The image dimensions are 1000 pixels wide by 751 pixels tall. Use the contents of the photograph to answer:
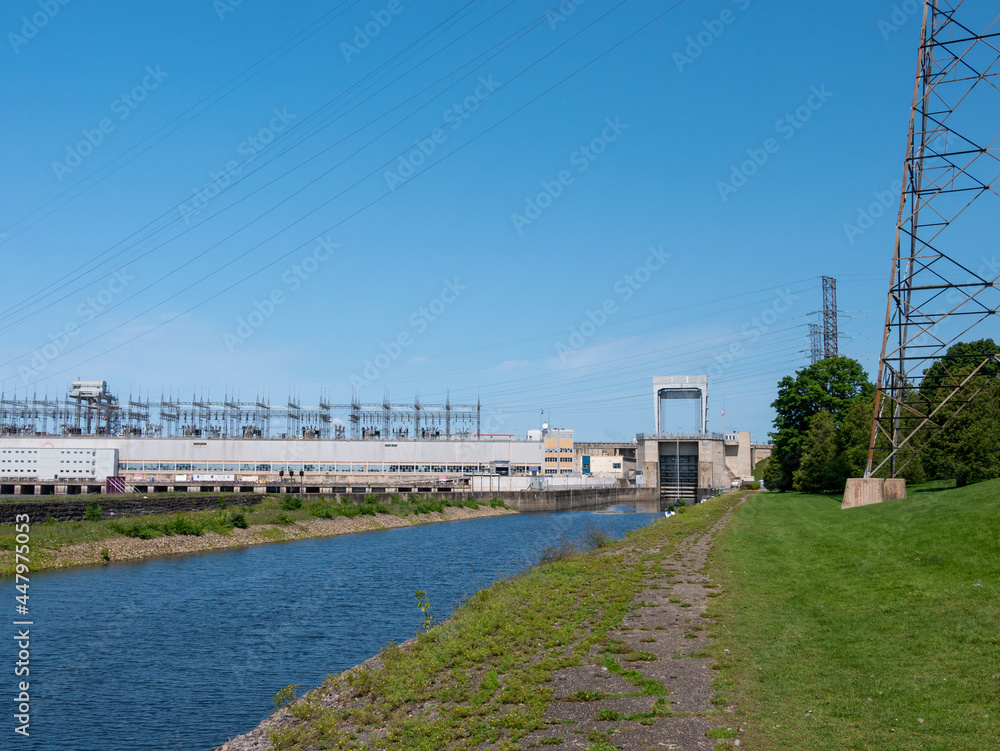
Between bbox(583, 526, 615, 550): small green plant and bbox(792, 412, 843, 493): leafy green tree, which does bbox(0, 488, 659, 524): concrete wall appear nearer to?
bbox(583, 526, 615, 550): small green plant

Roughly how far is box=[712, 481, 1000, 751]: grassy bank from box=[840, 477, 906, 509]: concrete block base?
9.79 metres

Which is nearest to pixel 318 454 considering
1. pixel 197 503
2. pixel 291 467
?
pixel 291 467

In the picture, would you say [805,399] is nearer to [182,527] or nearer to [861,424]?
[861,424]

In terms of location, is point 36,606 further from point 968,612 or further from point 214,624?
point 968,612

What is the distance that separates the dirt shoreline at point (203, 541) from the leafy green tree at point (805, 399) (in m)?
39.5

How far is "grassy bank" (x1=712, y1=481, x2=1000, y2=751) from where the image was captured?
9.91 meters

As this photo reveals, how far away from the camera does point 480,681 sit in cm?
1417

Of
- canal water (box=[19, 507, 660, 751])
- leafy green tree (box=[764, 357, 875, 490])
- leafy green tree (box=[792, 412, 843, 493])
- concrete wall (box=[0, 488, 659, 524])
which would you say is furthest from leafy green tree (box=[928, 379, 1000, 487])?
concrete wall (box=[0, 488, 659, 524])

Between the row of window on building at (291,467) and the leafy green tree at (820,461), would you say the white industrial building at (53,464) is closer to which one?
the row of window on building at (291,467)

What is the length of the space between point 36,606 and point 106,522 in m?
22.4

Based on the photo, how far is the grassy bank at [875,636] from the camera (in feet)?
32.5

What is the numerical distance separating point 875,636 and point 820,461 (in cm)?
5843

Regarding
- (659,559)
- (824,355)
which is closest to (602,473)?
(824,355)

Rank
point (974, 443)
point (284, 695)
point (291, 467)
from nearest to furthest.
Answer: point (284, 695) → point (974, 443) → point (291, 467)
